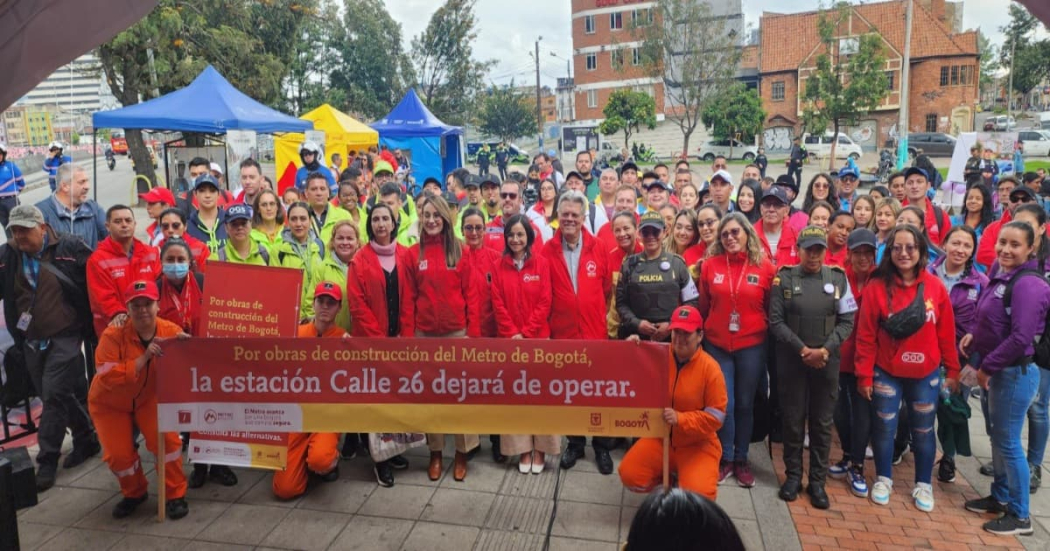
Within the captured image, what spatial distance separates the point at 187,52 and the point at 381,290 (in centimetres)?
1957

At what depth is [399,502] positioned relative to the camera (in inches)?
193

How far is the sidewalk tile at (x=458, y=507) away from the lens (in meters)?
4.65

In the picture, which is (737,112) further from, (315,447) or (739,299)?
(315,447)

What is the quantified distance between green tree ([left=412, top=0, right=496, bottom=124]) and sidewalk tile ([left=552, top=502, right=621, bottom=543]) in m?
41.7

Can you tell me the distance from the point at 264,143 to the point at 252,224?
44.2 m

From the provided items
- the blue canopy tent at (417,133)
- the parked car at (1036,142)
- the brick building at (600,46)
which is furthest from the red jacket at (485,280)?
the brick building at (600,46)

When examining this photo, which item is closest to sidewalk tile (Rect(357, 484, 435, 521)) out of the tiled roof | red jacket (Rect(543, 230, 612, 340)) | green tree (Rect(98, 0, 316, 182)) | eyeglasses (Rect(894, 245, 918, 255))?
red jacket (Rect(543, 230, 612, 340))

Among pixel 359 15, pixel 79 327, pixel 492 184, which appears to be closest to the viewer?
pixel 79 327

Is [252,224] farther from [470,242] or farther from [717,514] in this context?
[717,514]

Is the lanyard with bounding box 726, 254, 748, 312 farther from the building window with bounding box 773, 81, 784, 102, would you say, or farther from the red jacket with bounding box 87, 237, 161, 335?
the building window with bounding box 773, 81, 784, 102

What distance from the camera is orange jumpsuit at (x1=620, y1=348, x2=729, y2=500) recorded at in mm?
4387

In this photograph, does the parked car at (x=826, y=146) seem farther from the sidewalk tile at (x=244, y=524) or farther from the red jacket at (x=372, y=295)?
the sidewalk tile at (x=244, y=524)

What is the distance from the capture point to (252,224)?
6137 millimetres

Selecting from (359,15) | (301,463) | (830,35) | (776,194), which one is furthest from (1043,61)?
(301,463)
